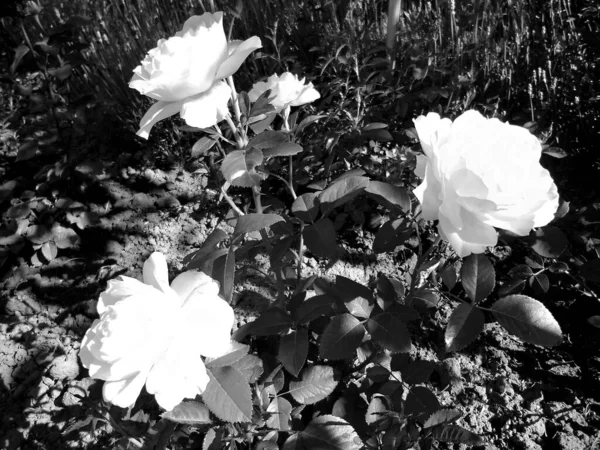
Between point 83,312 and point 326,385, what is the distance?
1.23m

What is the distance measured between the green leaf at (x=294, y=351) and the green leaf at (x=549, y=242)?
0.70 m

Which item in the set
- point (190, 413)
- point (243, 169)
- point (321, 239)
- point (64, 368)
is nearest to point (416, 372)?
point (321, 239)

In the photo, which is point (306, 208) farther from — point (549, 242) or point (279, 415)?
point (549, 242)

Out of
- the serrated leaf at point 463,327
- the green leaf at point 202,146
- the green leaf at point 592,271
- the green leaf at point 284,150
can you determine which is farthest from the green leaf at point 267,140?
the green leaf at point 592,271

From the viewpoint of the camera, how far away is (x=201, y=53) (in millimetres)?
893

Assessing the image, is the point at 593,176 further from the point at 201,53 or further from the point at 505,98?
the point at 201,53

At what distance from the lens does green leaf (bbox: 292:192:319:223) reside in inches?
44.9

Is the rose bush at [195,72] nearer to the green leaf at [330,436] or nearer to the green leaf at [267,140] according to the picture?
the green leaf at [267,140]

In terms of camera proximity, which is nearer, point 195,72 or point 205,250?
point 195,72

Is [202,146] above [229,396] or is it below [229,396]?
above

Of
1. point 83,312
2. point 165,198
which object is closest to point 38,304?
point 83,312

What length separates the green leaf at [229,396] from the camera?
2.96 feet

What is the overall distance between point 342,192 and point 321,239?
0.13m

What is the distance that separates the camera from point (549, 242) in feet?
4.19
